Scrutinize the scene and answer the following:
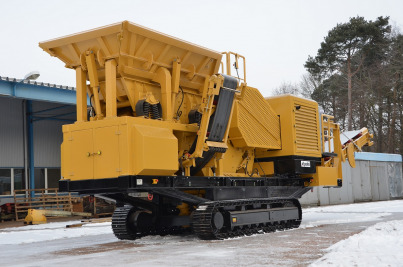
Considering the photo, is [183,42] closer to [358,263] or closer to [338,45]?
[358,263]

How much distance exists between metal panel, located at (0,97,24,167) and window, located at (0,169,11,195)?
0.52m

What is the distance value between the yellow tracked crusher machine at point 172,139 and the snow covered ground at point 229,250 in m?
0.71

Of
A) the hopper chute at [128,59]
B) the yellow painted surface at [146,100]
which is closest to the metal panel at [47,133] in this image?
the yellow painted surface at [146,100]

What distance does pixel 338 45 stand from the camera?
47312 millimetres

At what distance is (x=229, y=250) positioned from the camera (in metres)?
9.59

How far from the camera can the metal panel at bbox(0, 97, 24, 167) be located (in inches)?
1041

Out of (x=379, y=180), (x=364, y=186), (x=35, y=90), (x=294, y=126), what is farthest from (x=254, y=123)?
(x=379, y=180)

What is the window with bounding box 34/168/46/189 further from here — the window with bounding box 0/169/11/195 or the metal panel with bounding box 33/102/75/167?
the window with bounding box 0/169/11/195

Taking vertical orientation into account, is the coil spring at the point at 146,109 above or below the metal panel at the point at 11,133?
below

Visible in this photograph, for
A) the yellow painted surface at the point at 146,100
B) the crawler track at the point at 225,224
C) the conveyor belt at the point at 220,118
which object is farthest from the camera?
the conveyor belt at the point at 220,118

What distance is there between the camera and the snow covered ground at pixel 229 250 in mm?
8125

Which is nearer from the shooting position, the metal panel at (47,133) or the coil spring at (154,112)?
the coil spring at (154,112)

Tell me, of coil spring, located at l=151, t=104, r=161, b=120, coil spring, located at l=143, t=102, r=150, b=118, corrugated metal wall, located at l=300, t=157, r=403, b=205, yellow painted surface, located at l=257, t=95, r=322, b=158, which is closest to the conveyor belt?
coil spring, located at l=151, t=104, r=161, b=120

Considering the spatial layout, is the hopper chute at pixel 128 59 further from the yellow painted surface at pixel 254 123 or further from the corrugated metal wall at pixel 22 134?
the corrugated metal wall at pixel 22 134
